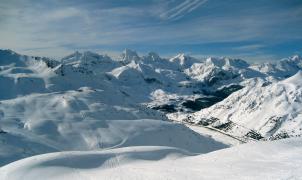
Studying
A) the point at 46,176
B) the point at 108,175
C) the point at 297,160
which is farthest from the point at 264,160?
the point at 46,176

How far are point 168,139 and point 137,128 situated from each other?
17994 mm

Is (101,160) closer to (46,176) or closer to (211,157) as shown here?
(46,176)

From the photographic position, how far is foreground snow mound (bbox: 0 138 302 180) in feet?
156

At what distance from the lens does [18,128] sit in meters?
184

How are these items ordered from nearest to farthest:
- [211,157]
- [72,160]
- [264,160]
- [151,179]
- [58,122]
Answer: [151,179]
[264,160]
[211,157]
[72,160]
[58,122]

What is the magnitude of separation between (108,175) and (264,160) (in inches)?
896

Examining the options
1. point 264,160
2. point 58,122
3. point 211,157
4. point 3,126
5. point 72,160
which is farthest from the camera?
point 58,122

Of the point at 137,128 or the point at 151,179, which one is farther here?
the point at 137,128

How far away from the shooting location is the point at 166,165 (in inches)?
2311

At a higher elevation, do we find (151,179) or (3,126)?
(151,179)

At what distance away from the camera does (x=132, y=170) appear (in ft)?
→ 184

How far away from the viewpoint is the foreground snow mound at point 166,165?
4762cm

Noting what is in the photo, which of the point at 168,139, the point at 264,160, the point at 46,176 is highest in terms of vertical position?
the point at 264,160

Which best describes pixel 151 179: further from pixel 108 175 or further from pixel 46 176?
pixel 46 176
